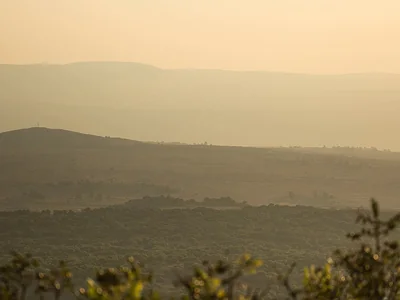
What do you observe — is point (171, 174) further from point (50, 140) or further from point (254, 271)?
point (254, 271)

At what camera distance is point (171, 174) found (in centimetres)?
10900

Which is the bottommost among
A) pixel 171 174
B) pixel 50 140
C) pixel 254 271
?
pixel 254 271

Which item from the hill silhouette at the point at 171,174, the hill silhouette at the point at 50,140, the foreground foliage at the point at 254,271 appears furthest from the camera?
the hill silhouette at the point at 50,140

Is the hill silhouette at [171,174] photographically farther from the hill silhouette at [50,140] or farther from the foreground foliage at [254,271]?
the foreground foliage at [254,271]

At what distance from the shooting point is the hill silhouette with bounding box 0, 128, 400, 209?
95.4 metres

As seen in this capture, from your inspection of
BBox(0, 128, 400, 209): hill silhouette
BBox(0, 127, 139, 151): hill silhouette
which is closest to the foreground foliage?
BBox(0, 128, 400, 209): hill silhouette

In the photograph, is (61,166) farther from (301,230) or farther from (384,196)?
(301,230)

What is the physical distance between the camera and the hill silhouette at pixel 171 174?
313ft

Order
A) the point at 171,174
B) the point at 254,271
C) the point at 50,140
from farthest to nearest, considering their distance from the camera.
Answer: the point at 50,140 < the point at 171,174 < the point at 254,271

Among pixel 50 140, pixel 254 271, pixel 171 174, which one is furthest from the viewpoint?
pixel 50 140

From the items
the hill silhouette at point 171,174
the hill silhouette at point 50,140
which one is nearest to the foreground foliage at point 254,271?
the hill silhouette at point 171,174

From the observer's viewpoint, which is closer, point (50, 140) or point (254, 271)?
point (254, 271)

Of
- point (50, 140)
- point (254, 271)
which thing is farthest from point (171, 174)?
point (254, 271)

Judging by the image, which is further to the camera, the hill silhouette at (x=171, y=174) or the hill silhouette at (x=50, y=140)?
the hill silhouette at (x=50, y=140)
